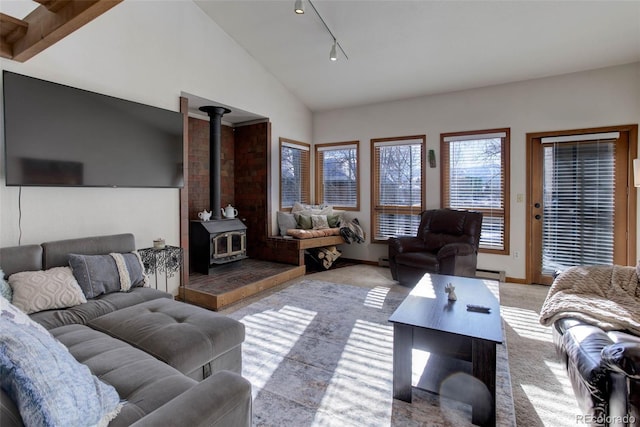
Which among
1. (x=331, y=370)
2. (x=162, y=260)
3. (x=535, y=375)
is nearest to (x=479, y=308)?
(x=535, y=375)

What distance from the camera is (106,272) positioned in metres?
2.49

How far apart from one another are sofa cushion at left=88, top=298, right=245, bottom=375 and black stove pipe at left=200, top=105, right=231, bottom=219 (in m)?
2.47

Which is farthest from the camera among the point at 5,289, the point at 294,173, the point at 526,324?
the point at 294,173

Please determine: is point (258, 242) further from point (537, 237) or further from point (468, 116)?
point (537, 237)

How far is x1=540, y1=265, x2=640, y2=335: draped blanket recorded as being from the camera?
6.21 ft

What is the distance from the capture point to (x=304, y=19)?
3701mm

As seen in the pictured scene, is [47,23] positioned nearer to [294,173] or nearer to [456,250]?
[294,173]

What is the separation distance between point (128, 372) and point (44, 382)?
60 centimetres

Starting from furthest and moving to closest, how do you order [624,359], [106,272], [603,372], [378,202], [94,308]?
[378,202], [106,272], [94,308], [603,372], [624,359]

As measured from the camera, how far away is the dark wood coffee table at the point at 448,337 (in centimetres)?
169

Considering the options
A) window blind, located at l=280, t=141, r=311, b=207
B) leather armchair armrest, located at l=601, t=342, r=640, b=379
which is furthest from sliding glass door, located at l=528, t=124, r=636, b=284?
window blind, located at l=280, t=141, r=311, b=207

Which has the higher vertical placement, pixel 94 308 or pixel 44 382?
pixel 44 382

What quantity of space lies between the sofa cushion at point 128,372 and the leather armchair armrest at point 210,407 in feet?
0.54

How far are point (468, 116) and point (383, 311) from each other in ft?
10.5
